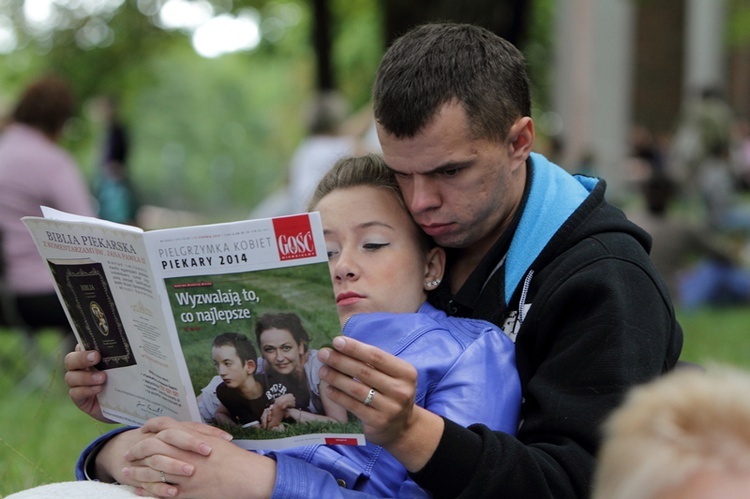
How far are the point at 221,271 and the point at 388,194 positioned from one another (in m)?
0.76

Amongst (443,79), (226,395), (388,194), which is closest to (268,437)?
(226,395)

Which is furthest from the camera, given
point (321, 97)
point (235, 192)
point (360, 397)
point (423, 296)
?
point (235, 192)

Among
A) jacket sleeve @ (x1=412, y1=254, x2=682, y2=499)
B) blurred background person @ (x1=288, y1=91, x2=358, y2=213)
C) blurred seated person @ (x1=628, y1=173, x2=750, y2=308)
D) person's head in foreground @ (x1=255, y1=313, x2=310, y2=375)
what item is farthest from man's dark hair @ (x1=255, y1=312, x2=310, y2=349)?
blurred seated person @ (x1=628, y1=173, x2=750, y2=308)

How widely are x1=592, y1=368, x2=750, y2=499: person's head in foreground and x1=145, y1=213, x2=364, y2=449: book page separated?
33.6 inches

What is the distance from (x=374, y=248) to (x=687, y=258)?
7443 millimetres

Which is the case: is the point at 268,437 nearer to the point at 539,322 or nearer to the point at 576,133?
the point at 539,322

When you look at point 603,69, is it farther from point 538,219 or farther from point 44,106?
point 538,219

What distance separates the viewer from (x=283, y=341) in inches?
82.7

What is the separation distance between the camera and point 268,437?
2264 millimetres

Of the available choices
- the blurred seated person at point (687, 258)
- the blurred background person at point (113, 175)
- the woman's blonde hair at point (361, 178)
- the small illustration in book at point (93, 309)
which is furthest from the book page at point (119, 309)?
the blurred background person at point (113, 175)

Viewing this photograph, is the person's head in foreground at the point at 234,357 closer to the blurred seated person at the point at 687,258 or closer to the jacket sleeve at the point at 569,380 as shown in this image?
the jacket sleeve at the point at 569,380

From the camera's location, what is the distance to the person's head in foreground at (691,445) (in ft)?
4.03

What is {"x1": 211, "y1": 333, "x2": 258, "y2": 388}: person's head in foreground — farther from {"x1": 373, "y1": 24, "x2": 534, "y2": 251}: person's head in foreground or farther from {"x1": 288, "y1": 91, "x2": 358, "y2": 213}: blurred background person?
{"x1": 288, "y1": 91, "x2": 358, "y2": 213}: blurred background person

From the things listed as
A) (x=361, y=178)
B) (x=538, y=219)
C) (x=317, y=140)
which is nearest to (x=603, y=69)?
(x=317, y=140)
